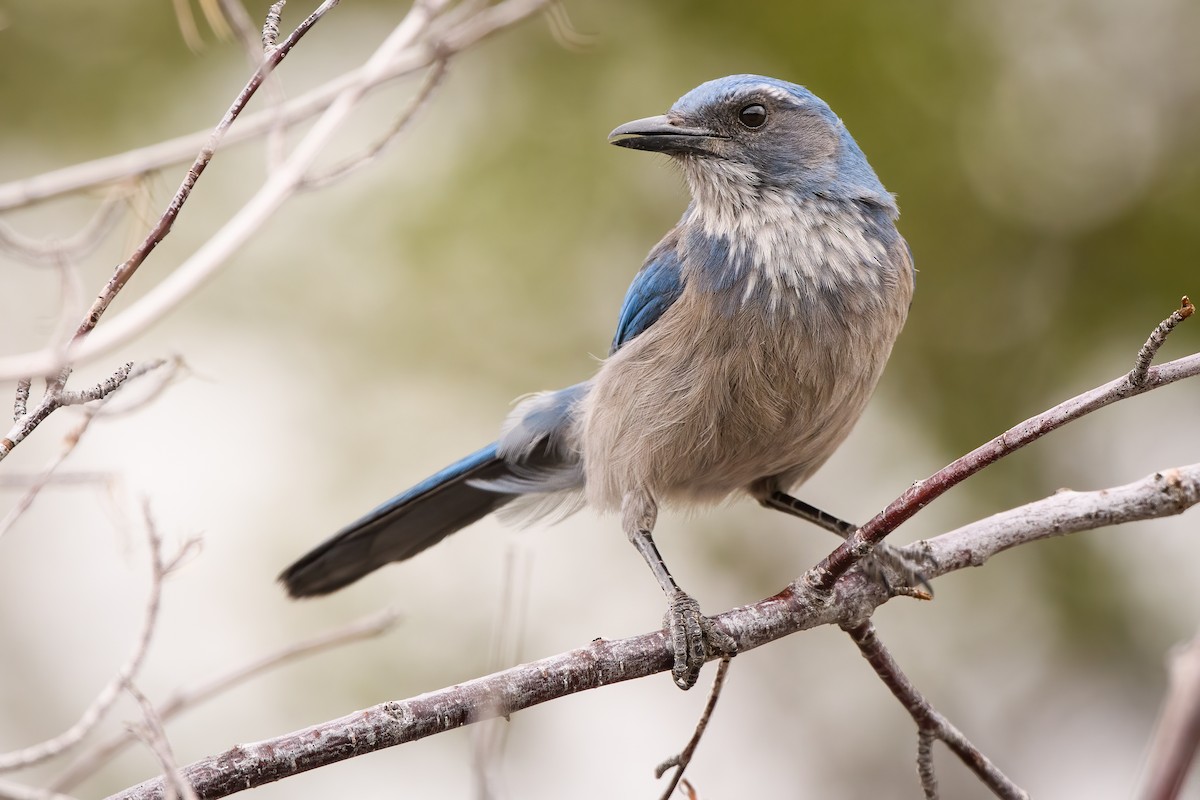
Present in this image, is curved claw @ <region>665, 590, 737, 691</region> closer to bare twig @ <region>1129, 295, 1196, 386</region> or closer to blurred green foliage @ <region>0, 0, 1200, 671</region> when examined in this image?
bare twig @ <region>1129, 295, 1196, 386</region>

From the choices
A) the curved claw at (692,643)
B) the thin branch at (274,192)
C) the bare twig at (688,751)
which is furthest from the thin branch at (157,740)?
the curved claw at (692,643)

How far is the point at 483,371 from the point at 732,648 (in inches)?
165

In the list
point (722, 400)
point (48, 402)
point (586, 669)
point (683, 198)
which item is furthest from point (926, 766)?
point (683, 198)

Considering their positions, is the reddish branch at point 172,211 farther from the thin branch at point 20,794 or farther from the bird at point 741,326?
the bird at point 741,326

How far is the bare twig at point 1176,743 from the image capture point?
Result: 1.21 metres

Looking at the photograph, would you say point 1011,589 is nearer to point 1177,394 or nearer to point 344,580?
point 1177,394

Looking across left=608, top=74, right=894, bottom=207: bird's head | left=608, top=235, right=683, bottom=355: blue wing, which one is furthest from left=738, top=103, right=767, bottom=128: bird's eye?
left=608, top=235, right=683, bottom=355: blue wing

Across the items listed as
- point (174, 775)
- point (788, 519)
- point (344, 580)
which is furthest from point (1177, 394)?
point (174, 775)

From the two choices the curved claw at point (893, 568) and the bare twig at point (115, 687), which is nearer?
the bare twig at point (115, 687)

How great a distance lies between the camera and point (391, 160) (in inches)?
301

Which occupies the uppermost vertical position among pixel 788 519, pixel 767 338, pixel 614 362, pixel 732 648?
pixel 788 519

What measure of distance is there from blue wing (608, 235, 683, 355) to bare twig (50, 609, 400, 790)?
7.12 feet

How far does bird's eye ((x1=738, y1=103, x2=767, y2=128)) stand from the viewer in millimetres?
4718

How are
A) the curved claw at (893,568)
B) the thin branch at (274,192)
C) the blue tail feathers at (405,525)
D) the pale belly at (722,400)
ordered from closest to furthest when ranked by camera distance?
the thin branch at (274,192) < the curved claw at (893,568) < the pale belly at (722,400) < the blue tail feathers at (405,525)
